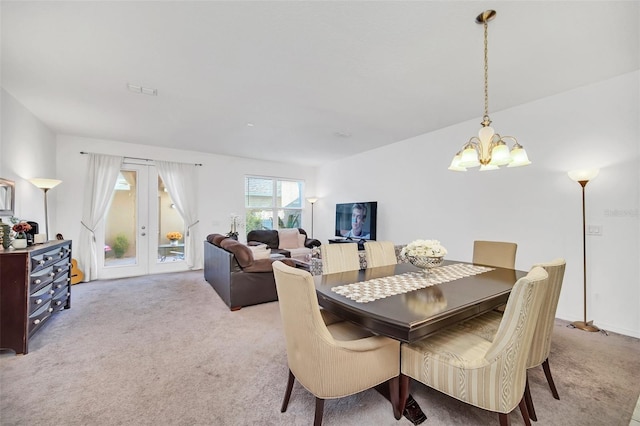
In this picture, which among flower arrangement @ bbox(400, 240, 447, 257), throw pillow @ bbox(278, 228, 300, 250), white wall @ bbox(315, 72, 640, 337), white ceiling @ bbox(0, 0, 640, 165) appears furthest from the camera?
throw pillow @ bbox(278, 228, 300, 250)

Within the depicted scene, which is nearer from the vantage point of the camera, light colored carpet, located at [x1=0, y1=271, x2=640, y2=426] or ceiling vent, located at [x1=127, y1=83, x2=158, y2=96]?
light colored carpet, located at [x1=0, y1=271, x2=640, y2=426]

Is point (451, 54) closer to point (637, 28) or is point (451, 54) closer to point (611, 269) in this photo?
point (637, 28)

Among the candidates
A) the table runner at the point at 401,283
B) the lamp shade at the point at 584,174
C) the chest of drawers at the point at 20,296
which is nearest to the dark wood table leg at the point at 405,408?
the table runner at the point at 401,283

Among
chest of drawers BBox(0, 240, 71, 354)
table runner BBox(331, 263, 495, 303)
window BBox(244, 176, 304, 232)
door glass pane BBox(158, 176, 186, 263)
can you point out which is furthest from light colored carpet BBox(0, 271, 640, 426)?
window BBox(244, 176, 304, 232)

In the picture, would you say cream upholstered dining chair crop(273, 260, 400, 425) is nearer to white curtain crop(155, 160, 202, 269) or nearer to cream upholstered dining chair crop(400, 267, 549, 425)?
cream upholstered dining chair crop(400, 267, 549, 425)

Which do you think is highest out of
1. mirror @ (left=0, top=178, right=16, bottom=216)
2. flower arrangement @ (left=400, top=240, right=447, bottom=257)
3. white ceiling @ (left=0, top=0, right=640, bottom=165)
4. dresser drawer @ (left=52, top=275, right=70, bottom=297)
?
white ceiling @ (left=0, top=0, right=640, bottom=165)

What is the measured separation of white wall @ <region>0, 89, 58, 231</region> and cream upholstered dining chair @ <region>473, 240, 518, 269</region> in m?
5.49

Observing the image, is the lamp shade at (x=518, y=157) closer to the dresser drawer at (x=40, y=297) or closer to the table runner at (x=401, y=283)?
the table runner at (x=401, y=283)

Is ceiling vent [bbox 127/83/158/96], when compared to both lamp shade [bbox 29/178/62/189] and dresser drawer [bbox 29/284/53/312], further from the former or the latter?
dresser drawer [bbox 29/284/53/312]

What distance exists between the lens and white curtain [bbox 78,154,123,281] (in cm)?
479

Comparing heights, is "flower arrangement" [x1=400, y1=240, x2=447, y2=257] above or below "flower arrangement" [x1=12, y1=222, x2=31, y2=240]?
below

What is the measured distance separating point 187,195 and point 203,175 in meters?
0.59

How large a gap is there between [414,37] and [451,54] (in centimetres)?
48

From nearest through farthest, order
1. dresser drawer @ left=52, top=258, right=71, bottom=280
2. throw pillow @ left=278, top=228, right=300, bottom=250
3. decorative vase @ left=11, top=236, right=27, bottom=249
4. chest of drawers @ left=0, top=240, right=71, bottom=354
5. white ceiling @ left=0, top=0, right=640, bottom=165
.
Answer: white ceiling @ left=0, top=0, right=640, bottom=165 → chest of drawers @ left=0, top=240, right=71, bottom=354 → decorative vase @ left=11, top=236, right=27, bottom=249 → dresser drawer @ left=52, top=258, right=71, bottom=280 → throw pillow @ left=278, top=228, right=300, bottom=250
